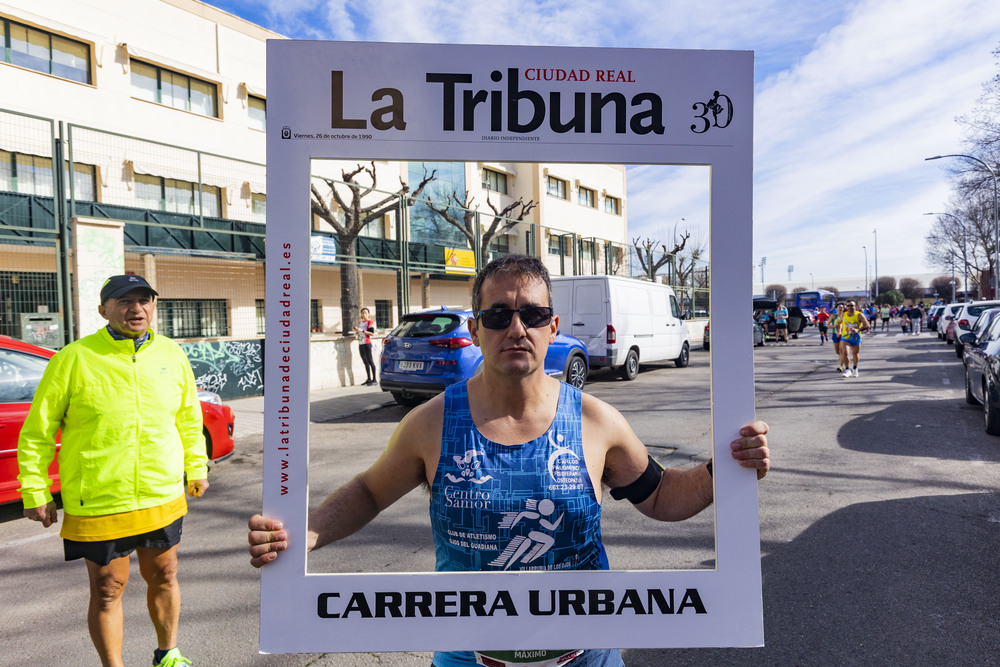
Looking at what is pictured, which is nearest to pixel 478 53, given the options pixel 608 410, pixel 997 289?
pixel 608 410

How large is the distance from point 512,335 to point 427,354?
7.27 meters

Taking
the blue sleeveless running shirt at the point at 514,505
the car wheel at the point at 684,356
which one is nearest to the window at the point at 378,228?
the car wheel at the point at 684,356

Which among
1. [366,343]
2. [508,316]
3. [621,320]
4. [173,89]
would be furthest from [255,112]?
[508,316]

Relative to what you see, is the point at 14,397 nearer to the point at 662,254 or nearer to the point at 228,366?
the point at 662,254

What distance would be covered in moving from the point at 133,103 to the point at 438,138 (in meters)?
23.5

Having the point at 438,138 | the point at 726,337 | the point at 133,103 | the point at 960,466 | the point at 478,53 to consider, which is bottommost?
the point at 960,466

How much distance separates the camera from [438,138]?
1305 millimetres

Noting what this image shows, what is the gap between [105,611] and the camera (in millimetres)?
2613

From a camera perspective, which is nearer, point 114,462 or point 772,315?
point 114,462

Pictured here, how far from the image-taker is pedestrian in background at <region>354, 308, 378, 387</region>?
43.9 ft

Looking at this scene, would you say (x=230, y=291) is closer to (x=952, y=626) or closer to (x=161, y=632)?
(x=161, y=632)

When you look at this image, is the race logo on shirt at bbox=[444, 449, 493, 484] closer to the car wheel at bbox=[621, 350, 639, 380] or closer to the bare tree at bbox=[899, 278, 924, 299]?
the car wheel at bbox=[621, 350, 639, 380]

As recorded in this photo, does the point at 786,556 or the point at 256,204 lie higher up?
the point at 256,204

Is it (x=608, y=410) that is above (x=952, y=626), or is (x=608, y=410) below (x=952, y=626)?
above
